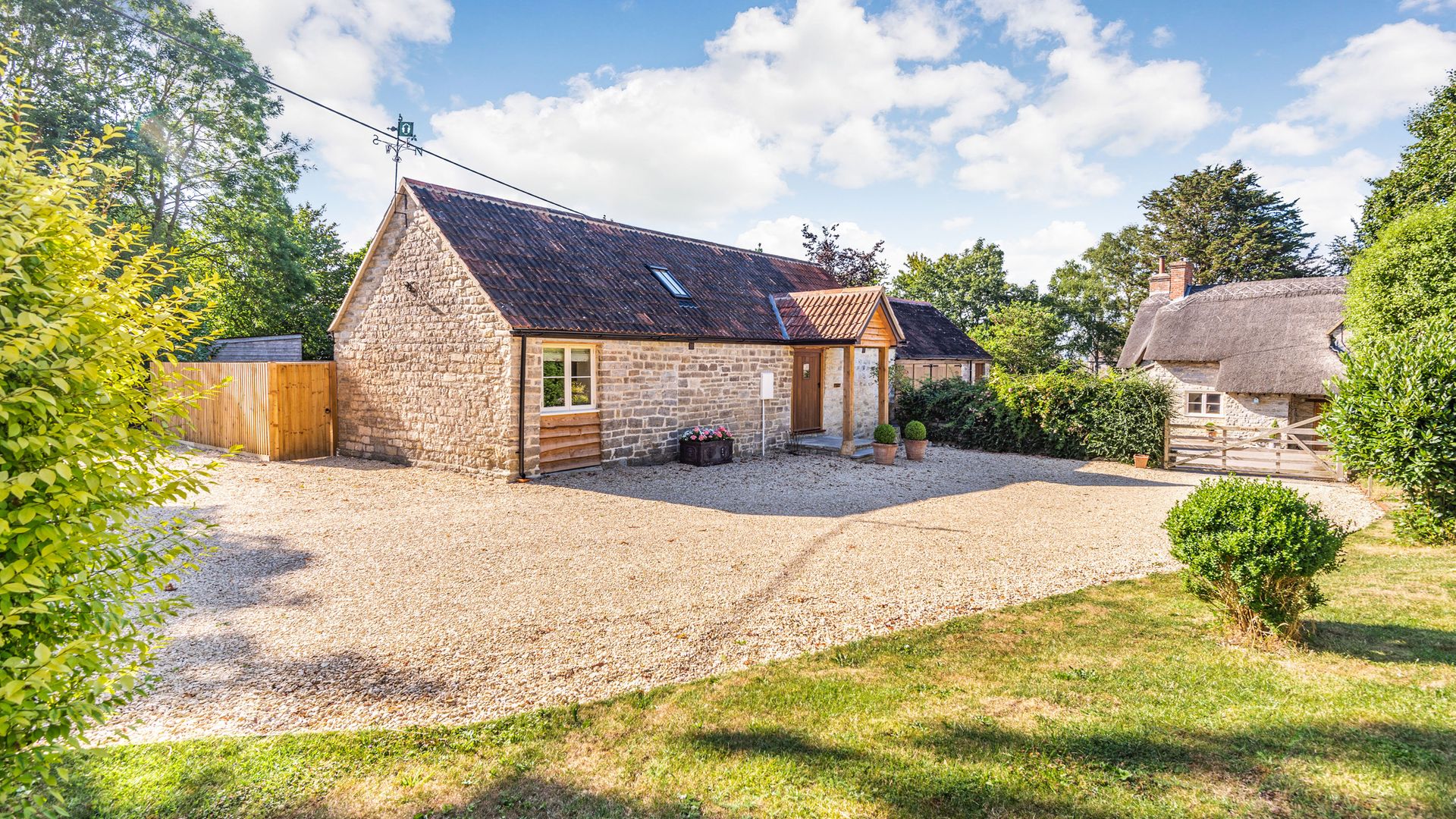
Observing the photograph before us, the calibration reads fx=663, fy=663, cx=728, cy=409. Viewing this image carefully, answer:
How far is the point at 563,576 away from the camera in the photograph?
743 centimetres

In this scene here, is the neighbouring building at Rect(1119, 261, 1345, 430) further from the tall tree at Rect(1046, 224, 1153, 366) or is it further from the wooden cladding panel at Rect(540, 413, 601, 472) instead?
the wooden cladding panel at Rect(540, 413, 601, 472)

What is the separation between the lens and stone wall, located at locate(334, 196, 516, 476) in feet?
42.4

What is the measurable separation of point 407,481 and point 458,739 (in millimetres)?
10012

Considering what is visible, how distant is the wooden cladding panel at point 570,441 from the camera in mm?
13156

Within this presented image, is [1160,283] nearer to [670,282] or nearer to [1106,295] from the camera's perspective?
[1106,295]

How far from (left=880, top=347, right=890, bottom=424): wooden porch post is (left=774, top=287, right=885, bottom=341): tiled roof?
121cm

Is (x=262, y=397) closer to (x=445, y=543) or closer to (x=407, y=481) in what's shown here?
(x=407, y=481)

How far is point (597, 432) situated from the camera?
13977mm

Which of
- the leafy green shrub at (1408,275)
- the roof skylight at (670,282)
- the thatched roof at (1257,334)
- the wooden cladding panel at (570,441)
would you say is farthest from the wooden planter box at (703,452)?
the thatched roof at (1257,334)

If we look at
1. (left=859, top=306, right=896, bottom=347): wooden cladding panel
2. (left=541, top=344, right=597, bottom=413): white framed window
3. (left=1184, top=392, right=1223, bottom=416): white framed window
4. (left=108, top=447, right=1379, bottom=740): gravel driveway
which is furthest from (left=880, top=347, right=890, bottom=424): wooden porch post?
(left=1184, top=392, right=1223, bottom=416): white framed window

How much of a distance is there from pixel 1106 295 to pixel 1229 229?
23.8 ft

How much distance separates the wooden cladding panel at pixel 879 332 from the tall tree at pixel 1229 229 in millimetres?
29103

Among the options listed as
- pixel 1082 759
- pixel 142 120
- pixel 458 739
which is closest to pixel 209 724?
pixel 458 739

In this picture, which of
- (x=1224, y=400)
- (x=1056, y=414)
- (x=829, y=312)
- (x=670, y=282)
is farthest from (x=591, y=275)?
(x=1224, y=400)
